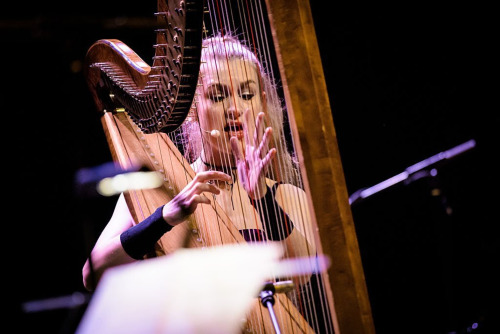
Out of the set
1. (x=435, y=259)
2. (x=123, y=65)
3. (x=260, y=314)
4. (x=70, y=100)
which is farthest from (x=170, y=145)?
(x=435, y=259)

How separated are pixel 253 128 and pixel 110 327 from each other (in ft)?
2.08

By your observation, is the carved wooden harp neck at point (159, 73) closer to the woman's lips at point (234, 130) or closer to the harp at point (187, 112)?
the harp at point (187, 112)

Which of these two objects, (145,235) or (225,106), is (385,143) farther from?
(145,235)

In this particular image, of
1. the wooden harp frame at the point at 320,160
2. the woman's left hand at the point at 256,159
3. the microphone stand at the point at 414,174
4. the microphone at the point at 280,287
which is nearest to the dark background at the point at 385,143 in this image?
the microphone stand at the point at 414,174

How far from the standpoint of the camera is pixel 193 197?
123 centimetres

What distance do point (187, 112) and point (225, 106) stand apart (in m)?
0.37

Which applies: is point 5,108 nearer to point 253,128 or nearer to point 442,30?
point 253,128

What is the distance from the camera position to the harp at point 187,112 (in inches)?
28.0

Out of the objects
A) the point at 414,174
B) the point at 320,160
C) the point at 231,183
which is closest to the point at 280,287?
the point at 320,160

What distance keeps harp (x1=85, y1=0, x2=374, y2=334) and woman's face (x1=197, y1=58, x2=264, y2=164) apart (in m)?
0.13

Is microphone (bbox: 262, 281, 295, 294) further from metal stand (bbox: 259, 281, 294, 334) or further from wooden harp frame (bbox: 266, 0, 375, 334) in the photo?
wooden harp frame (bbox: 266, 0, 375, 334)

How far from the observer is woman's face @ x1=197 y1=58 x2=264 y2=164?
1.44 m

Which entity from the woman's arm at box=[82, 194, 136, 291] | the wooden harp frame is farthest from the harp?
the woman's arm at box=[82, 194, 136, 291]

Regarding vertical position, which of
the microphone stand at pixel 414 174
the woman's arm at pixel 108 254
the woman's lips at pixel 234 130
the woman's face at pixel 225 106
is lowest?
the woman's arm at pixel 108 254
